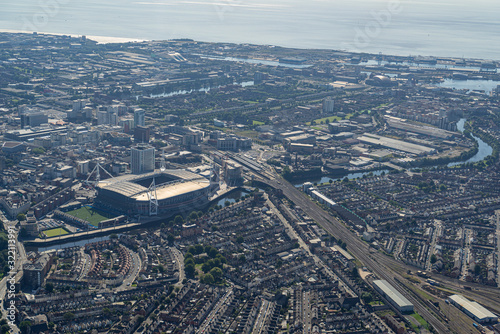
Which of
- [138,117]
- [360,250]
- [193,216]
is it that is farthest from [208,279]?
[138,117]

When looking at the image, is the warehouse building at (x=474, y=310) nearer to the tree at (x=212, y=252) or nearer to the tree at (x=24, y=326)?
the tree at (x=212, y=252)

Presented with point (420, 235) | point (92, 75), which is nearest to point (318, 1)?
point (92, 75)

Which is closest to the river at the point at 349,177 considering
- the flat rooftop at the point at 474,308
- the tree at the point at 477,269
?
the tree at the point at 477,269

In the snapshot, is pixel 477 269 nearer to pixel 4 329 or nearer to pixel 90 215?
pixel 90 215

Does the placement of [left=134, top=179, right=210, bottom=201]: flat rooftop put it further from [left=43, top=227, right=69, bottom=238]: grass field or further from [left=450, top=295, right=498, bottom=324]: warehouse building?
[left=450, top=295, right=498, bottom=324]: warehouse building

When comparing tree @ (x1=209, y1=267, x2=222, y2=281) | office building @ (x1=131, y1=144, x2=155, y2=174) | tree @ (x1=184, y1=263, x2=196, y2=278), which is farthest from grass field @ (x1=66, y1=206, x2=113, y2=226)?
tree @ (x1=209, y1=267, x2=222, y2=281)

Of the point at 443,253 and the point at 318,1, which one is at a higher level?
the point at 318,1

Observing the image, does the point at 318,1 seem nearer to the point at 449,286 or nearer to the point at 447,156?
the point at 447,156
